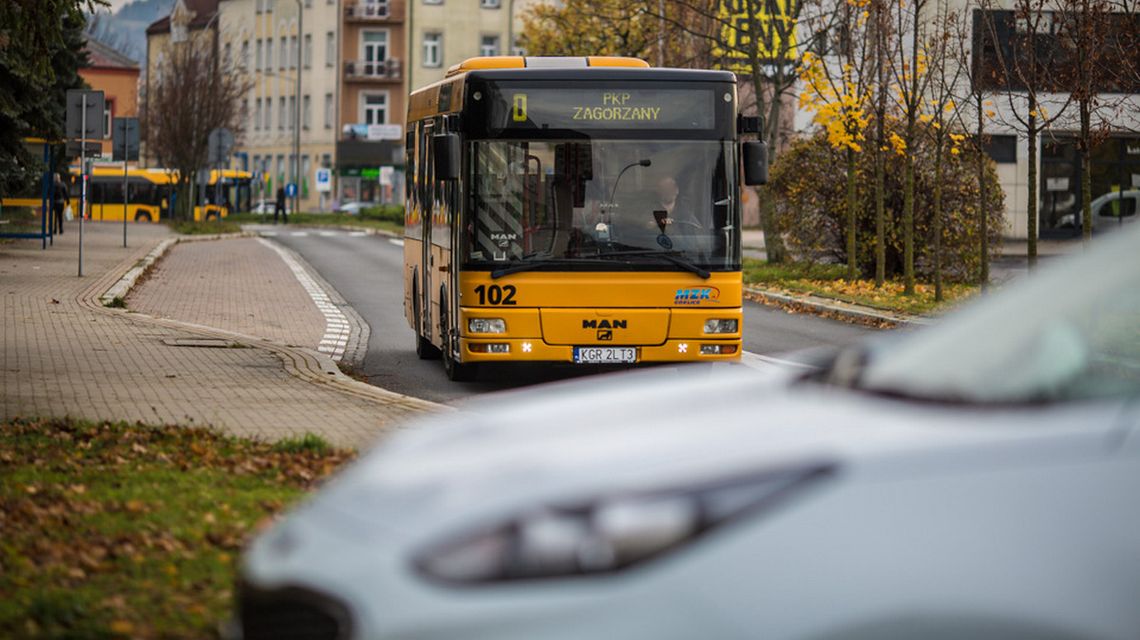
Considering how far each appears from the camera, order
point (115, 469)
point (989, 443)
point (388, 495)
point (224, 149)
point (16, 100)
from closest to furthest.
Answer: point (989, 443)
point (388, 495)
point (115, 469)
point (16, 100)
point (224, 149)

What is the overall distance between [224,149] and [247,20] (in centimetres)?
6394

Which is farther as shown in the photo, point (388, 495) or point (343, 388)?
point (343, 388)

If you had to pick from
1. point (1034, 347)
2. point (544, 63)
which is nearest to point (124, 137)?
point (544, 63)

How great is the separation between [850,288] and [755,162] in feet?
54.3

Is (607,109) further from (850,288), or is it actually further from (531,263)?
(850,288)

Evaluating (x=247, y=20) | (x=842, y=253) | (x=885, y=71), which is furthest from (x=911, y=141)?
(x=247, y=20)

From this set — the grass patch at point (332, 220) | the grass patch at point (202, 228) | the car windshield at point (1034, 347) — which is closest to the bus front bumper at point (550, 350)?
the car windshield at point (1034, 347)

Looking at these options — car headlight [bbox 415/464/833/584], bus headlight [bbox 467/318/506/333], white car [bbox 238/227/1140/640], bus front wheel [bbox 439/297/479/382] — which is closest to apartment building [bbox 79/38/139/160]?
bus front wheel [bbox 439/297/479/382]

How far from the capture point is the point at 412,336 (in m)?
23.0

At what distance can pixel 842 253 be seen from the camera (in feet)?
115

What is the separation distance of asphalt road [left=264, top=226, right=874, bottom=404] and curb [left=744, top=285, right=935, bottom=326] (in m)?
0.41

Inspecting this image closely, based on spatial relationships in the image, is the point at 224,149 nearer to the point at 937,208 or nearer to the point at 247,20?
the point at 937,208

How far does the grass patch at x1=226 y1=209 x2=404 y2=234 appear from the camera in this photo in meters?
73.8

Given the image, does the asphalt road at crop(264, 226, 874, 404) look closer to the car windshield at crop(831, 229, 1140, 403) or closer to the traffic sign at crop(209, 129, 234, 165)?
the car windshield at crop(831, 229, 1140, 403)
